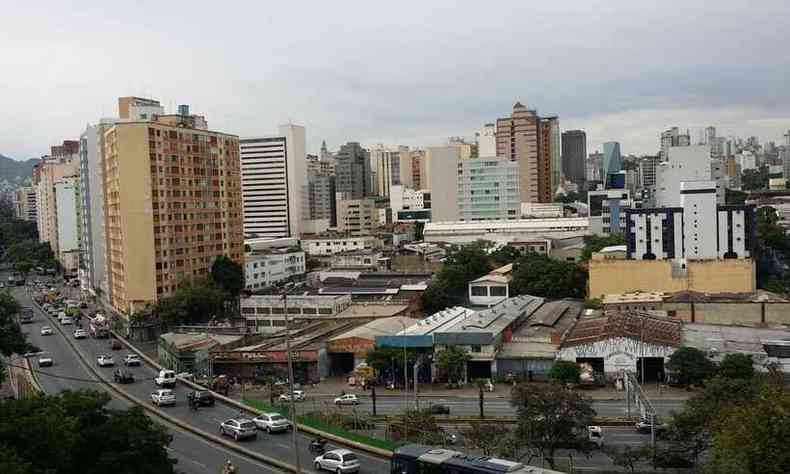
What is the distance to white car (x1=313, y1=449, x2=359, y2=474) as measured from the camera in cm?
2064

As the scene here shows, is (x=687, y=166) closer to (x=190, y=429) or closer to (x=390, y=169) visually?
(x=190, y=429)

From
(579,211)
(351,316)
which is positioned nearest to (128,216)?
(351,316)

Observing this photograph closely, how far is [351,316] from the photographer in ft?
154

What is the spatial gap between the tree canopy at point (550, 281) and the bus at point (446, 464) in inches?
1516

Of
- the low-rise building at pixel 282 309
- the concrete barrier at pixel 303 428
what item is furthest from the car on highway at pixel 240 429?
the low-rise building at pixel 282 309

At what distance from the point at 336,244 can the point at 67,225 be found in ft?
113

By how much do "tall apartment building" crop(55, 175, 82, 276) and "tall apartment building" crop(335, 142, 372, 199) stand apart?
5658 cm

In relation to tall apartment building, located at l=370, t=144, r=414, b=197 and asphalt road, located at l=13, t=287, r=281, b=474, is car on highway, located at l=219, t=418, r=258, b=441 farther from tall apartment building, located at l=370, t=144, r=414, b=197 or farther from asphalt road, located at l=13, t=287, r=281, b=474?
tall apartment building, located at l=370, t=144, r=414, b=197

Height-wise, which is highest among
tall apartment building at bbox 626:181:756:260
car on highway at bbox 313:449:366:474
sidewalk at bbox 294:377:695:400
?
tall apartment building at bbox 626:181:756:260

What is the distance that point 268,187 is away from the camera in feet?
366

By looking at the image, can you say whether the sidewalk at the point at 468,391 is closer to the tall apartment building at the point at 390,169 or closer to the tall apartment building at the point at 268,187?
the tall apartment building at the point at 268,187

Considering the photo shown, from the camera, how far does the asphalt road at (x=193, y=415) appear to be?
22.5m

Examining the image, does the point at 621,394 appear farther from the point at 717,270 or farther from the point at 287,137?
the point at 287,137

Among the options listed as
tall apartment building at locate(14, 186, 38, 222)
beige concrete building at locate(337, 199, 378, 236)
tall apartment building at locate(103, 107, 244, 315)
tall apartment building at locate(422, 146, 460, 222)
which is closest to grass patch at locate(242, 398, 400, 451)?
tall apartment building at locate(103, 107, 244, 315)
